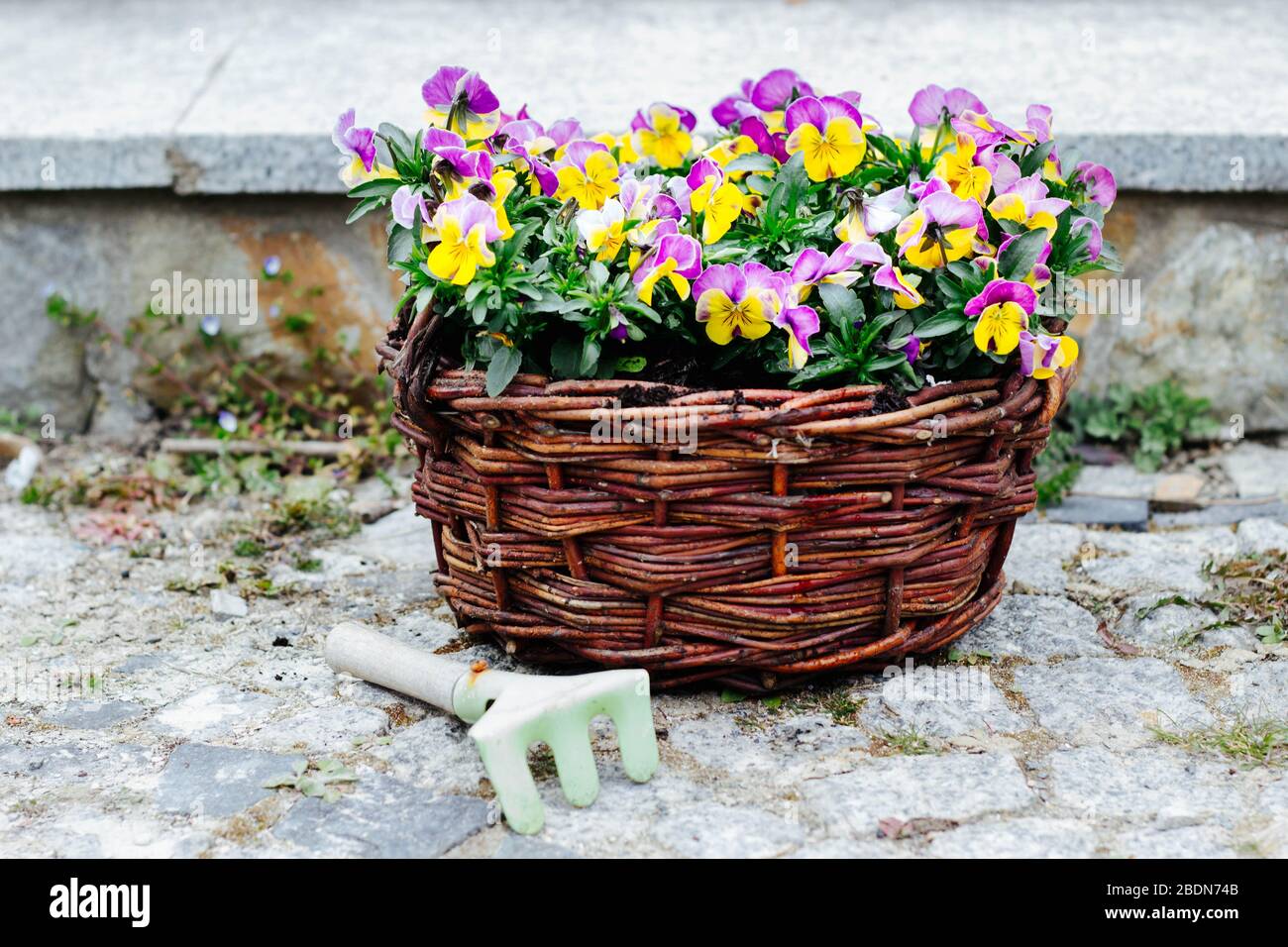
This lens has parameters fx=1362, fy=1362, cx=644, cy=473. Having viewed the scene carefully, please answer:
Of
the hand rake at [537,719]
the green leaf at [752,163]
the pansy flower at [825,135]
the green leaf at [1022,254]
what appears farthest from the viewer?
the green leaf at [752,163]

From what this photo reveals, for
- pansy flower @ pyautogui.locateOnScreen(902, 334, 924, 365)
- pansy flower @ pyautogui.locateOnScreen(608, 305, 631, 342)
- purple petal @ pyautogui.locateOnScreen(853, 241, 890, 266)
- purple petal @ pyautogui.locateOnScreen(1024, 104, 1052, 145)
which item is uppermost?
purple petal @ pyautogui.locateOnScreen(1024, 104, 1052, 145)

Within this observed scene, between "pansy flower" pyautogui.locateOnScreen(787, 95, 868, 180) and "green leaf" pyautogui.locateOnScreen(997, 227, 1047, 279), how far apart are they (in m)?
0.28

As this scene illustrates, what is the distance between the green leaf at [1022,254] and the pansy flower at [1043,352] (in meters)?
0.10

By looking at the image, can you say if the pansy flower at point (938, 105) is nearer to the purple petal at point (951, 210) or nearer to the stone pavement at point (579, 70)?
the purple petal at point (951, 210)

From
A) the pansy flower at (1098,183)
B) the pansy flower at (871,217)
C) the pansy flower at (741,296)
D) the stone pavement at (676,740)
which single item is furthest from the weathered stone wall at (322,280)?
the pansy flower at (741,296)

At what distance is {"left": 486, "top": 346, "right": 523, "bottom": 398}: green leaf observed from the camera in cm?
177

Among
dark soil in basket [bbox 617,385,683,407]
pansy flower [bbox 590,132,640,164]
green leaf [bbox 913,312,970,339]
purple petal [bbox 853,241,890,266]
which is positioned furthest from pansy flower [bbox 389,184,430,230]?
green leaf [bbox 913,312,970,339]

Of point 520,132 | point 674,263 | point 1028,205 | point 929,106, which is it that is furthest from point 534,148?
point 1028,205

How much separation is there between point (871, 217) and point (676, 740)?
0.78 m

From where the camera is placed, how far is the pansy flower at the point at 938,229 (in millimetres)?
1851

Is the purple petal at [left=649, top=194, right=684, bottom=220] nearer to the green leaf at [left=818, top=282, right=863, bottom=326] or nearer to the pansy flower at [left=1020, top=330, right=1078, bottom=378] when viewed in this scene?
the green leaf at [left=818, top=282, right=863, bottom=326]

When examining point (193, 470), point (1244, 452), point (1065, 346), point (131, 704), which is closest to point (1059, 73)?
point (1244, 452)

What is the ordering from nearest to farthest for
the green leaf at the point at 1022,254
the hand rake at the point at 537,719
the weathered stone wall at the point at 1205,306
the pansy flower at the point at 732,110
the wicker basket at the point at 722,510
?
the hand rake at the point at 537,719 < the wicker basket at the point at 722,510 < the green leaf at the point at 1022,254 < the pansy flower at the point at 732,110 < the weathered stone wall at the point at 1205,306

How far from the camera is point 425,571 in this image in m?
2.56
